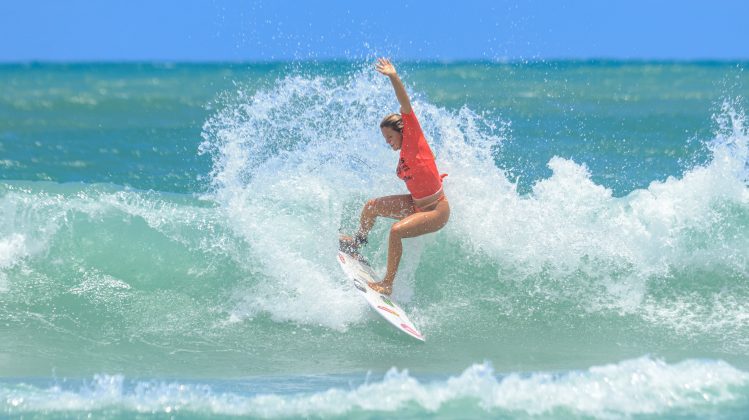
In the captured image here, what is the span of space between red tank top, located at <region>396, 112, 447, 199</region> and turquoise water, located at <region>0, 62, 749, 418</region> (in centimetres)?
92

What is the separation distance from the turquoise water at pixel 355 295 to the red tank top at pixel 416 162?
915mm

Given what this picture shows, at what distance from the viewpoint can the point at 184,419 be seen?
19.2 feet

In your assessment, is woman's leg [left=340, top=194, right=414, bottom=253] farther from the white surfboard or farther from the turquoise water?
the turquoise water

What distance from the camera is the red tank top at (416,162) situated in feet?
24.2

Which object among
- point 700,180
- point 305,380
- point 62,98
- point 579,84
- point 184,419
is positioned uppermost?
point 579,84

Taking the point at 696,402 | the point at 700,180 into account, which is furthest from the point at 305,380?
the point at 700,180

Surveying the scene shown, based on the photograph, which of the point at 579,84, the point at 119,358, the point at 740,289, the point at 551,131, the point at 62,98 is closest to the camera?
the point at 119,358

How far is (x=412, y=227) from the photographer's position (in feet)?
24.9

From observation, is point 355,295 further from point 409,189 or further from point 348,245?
point 409,189

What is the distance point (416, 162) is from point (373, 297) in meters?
1.13

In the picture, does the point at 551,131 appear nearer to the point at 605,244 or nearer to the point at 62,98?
the point at 605,244

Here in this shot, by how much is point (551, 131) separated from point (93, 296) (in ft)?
33.2

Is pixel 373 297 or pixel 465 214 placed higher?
pixel 465 214

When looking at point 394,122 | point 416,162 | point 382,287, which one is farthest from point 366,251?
point 394,122
